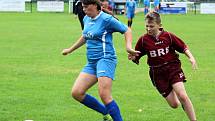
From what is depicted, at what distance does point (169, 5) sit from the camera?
4925cm

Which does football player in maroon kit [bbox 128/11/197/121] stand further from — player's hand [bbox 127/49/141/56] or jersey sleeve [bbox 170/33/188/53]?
player's hand [bbox 127/49/141/56]

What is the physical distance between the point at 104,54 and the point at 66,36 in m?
16.3

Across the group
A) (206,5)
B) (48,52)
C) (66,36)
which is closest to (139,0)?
(206,5)

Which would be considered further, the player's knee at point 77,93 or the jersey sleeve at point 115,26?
the player's knee at point 77,93

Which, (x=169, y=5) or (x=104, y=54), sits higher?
(x=104, y=54)

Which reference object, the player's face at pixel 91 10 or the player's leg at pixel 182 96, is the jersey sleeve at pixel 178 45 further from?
the player's face at pixel 91 10

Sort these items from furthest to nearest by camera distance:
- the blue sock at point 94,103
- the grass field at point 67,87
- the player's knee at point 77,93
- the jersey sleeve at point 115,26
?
1. the grass field at point 67,87
2. the blue sock at point 94,103
3. the player's knee at point 77,93
4. the jersey sleeve at point 115,26

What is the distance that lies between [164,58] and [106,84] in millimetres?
919

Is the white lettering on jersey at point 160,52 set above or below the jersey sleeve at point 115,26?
below

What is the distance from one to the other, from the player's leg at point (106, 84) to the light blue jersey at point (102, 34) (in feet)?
0.42

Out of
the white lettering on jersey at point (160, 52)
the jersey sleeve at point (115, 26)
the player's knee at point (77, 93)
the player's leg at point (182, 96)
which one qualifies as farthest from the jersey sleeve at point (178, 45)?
the player's knee at point (77, 93)

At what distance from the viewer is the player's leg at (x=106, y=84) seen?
7.51 metres

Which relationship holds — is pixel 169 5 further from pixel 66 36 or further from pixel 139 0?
pixel 66 36

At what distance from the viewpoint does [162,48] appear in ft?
25.5
